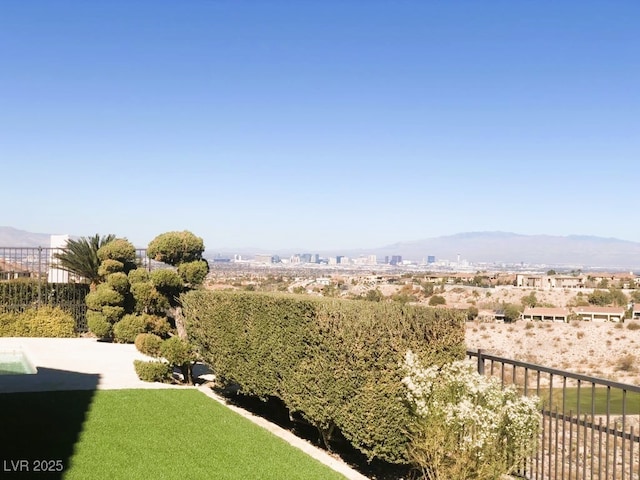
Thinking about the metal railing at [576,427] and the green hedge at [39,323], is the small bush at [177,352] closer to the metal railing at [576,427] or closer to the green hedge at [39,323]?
the metal railing at [576,427]

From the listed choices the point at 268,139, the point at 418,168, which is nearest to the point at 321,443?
the point at 268,139

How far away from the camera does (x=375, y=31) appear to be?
71.7 feet

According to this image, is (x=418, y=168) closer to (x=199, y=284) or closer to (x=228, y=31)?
(x=228, y=31)

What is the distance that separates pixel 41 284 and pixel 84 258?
5.39ft

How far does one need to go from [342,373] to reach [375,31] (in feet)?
60.0

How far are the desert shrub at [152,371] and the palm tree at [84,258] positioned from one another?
766cm

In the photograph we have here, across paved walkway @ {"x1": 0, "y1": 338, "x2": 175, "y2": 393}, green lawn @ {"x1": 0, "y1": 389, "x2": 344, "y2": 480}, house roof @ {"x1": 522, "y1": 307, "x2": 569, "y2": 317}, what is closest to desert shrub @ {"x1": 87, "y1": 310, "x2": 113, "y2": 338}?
paved walkway @ {"x1": 0, "y1": 338, "x2": 175, "y2": 393}

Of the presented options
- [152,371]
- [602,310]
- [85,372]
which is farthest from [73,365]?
[602,310]

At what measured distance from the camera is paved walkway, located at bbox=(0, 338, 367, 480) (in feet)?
24.6

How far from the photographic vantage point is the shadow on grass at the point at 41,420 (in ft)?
17.7

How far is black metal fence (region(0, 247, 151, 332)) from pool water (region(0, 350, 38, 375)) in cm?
435

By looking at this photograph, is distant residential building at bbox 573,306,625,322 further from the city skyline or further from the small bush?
the small bush

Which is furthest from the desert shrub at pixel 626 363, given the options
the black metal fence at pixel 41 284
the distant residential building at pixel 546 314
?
the black metal fence at pixel 41 284

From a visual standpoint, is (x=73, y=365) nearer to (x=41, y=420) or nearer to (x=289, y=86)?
(x=41, y=420)
